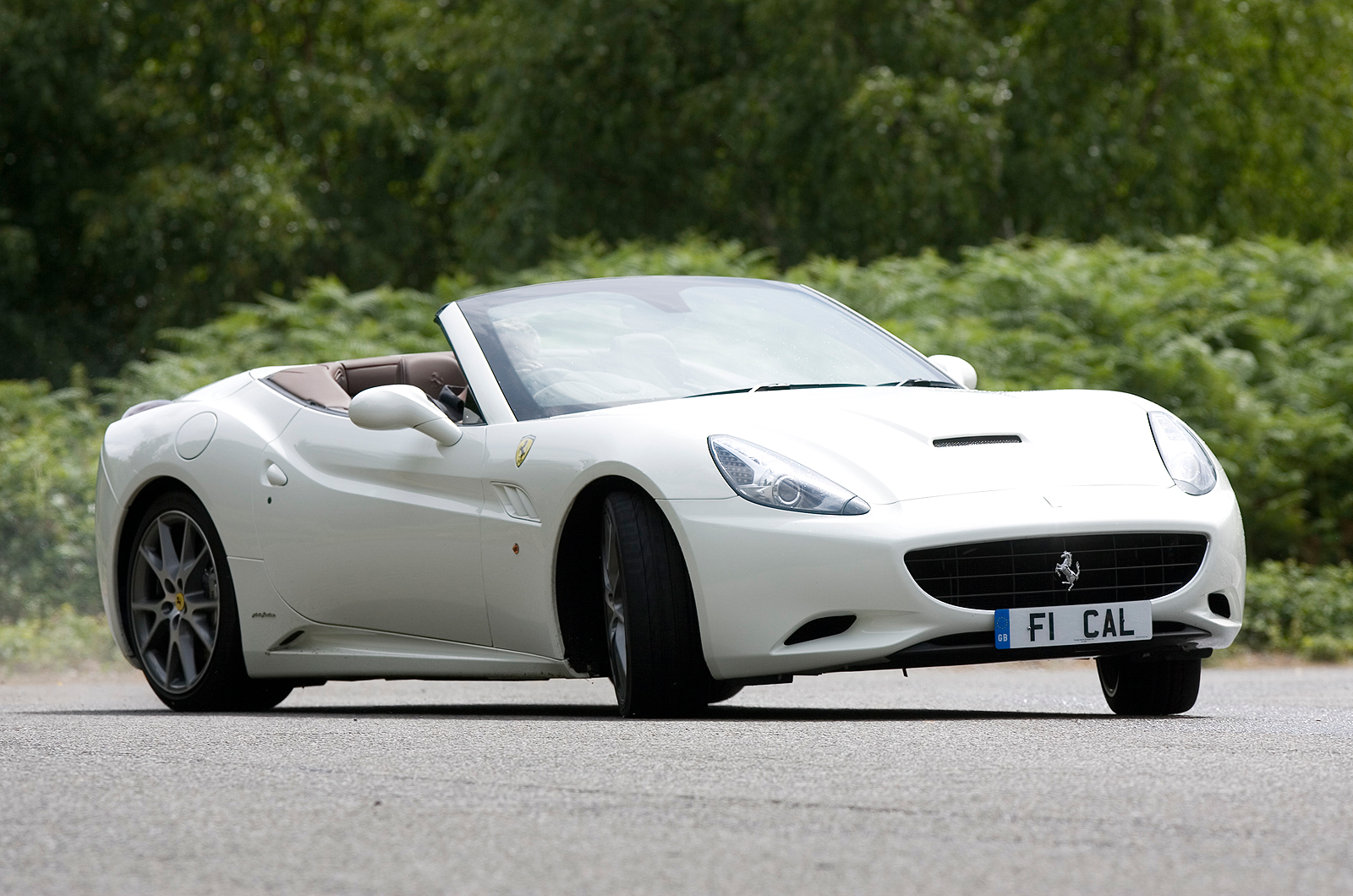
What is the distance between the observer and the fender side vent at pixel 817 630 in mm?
5711

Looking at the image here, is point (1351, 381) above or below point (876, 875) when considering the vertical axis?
below

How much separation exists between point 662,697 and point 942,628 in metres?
0.85

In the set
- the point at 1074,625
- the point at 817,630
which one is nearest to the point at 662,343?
the point at 817,630

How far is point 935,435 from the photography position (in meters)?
5.88

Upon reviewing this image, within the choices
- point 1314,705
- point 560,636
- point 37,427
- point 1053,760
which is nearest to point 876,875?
point 1053,760

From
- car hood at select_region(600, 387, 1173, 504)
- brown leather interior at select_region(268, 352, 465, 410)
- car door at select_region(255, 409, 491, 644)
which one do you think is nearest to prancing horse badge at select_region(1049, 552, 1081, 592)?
car hood at select_region(600, 387, 1173, 504)

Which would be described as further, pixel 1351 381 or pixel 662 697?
pixel 1351 381

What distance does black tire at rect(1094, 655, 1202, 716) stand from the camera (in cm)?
628

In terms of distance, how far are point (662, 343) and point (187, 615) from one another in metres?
2.16

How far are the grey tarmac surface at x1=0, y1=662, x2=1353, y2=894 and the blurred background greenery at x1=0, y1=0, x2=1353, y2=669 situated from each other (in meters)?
15.8

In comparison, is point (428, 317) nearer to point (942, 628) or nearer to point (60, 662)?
point (60, 662)

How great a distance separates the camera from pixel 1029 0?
28.3 meters

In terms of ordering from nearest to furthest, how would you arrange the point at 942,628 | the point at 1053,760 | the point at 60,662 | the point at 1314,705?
the point at 1053,760
the point at 942,628
the point at 1314,705
the point at 60,662

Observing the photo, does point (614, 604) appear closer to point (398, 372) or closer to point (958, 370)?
point (958, 370)
